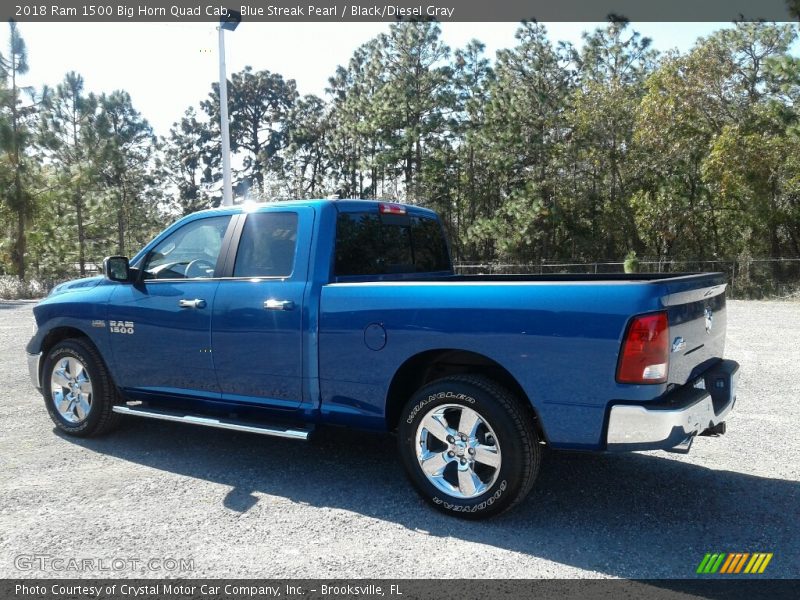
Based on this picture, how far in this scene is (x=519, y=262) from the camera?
34312mm

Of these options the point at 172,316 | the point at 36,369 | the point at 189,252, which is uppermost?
the point at 189,252

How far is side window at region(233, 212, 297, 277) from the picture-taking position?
4.79 meters

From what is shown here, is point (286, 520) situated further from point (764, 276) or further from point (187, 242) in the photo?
point (764, 276)

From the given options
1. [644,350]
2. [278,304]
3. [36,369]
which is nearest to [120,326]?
[36,369]

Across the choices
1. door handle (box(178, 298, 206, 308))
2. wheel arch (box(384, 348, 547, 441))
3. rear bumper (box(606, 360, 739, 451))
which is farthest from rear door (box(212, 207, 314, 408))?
rear bumper (box(606, 360, 739, 451))

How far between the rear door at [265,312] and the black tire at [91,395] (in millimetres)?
1339

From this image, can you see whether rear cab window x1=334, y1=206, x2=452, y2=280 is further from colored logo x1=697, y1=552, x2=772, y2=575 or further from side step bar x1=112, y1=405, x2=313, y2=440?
colored logo x1=697, y1=552, x2=772, y2=575

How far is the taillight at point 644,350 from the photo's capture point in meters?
3.43

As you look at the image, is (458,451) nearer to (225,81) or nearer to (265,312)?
(265,312)

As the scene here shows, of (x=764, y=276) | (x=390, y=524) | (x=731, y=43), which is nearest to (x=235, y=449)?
(x=390, y=524)

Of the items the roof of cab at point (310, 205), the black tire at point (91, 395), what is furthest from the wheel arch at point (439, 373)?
the black tire at point (91, 395)

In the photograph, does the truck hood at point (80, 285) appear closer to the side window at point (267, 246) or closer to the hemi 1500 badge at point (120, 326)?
the hemi 1500 badge at point (120, 326)

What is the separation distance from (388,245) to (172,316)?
69.2 inches

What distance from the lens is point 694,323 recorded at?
3889mm
